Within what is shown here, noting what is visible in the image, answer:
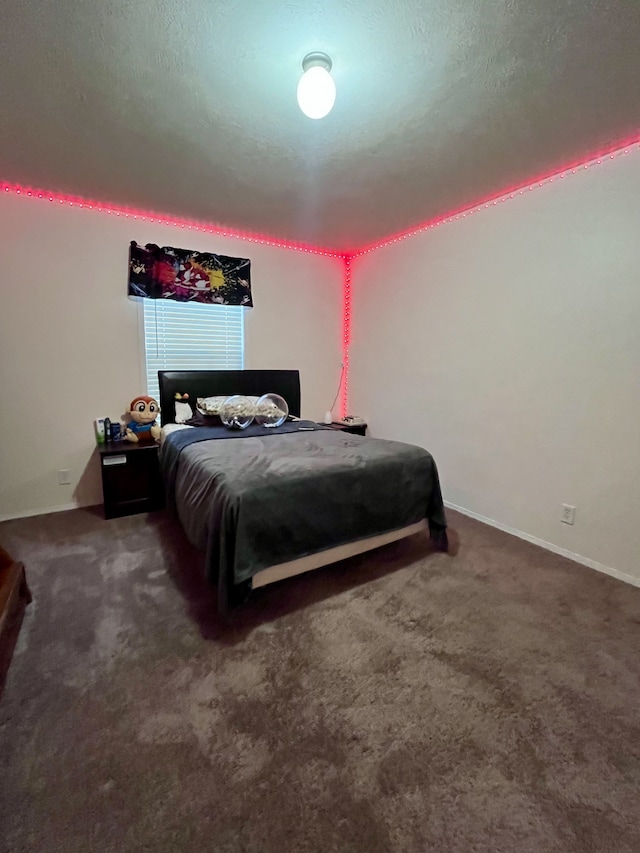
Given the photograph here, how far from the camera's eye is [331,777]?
118 centimetres

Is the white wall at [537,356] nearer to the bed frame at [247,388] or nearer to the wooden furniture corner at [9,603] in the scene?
the bed frame at [247,388]

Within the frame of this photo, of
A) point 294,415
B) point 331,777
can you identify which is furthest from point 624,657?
point 294,415

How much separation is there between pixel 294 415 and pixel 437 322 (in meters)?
1.72

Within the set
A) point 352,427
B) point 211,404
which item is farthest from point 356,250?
point 211,404

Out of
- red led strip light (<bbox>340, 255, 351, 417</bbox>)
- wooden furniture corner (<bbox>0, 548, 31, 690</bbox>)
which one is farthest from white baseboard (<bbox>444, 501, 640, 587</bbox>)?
wooden furniture corner (<bbox>0, 548, 31, 690</bbox>)

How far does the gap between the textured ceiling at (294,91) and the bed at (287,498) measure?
178 centimetres

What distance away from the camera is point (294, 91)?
5.78 ft

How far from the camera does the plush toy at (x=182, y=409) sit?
11.1 feet

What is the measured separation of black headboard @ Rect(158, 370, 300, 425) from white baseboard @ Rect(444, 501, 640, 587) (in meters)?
2.00

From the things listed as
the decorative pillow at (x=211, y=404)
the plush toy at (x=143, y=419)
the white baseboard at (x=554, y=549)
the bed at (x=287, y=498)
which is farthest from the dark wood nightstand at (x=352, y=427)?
the plush toy at (x=143, y=419)

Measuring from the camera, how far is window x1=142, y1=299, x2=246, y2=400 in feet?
11.1

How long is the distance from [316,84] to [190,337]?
241 centimetres

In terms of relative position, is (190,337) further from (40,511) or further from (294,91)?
(294,91)

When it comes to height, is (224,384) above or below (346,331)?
below
